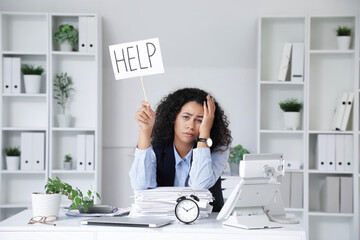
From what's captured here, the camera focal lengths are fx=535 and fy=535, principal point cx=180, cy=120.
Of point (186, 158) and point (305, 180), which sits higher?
point (186, 158)

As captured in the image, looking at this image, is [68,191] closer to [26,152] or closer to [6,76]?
[26,152]

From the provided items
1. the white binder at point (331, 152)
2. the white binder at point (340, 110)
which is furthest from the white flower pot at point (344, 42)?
the white binder at point (331, 152)

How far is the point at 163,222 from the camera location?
212 centimetres

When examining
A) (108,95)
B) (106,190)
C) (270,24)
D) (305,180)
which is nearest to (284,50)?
(270,24)

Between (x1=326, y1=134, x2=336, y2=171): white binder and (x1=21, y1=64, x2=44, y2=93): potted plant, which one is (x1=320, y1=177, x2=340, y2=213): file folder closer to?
(x1=326, y1=134, x2=336, y2=171): white binder

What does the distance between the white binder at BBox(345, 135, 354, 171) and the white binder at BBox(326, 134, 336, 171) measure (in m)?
0.10

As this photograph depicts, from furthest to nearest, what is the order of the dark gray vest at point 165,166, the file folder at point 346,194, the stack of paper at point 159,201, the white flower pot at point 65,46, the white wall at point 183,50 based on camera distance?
the white wall at point 183,50 → the white flower pot at point 65,46 → the file folder at point 346,194 → the dark gray vest at point 165,166 → the stack of paper at point 159,201

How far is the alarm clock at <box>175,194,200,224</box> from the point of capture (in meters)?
2.19

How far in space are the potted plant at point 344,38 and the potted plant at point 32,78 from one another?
2.58 m

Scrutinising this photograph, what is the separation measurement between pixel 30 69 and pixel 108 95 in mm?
714

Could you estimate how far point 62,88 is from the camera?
4.66 m

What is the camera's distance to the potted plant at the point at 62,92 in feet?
15.2

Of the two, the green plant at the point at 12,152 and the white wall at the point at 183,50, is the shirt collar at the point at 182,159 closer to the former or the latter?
the white wall at the point at 183,50

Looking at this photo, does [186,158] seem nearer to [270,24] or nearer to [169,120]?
[169,120]
